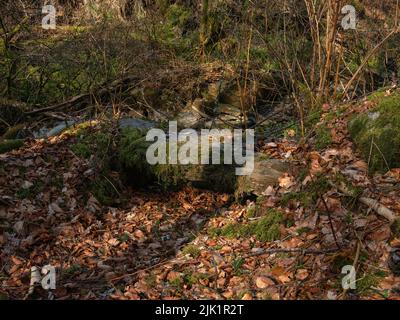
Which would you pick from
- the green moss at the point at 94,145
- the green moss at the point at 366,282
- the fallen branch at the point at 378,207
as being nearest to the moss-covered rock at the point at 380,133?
the fallen branch at the point at 378,207

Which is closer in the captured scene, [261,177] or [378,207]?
[378,207]

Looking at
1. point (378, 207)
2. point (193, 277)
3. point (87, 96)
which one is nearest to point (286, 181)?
point (378, 207)

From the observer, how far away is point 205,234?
5133 millimetres

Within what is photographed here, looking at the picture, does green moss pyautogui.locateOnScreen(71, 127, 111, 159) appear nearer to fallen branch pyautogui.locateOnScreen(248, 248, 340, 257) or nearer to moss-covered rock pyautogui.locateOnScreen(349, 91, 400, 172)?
fallen branch pyautogui.locateOnScreen(248, 248, 340, 257)

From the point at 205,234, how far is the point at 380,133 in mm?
2270

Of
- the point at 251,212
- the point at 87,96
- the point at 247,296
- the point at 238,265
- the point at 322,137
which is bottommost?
the point at 247,296

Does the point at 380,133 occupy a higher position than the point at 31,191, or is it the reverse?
the point at 380,133

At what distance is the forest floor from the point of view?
12.6ft

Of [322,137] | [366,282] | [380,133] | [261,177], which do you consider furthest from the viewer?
[322,137]

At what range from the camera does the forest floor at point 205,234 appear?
384 centimetres

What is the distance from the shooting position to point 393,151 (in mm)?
4898

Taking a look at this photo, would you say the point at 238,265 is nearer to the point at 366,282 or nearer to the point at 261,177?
the point at 366,282
